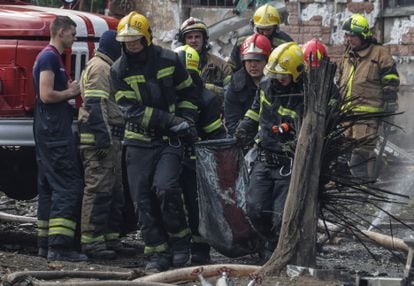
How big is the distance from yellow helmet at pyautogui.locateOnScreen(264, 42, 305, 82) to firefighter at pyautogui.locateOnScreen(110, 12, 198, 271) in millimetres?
751

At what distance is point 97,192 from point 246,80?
1568mm

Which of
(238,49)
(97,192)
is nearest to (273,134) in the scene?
(97,192)

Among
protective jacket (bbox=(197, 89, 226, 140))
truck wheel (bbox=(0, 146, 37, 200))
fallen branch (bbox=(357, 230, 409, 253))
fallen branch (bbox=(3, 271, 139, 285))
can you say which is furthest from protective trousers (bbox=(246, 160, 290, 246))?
truck wheel (bbox=(0, 146, 37, 200))

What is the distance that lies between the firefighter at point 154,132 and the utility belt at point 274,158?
56 centimetres

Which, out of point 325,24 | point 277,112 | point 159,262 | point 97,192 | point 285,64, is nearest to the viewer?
point 285,64

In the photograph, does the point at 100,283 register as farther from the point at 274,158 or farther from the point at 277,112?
the point at 277,112

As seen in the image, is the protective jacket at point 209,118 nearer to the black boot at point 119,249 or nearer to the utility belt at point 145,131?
the utility belt at point 145,131

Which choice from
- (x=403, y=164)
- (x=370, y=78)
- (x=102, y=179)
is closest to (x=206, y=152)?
(x=102, y=179)

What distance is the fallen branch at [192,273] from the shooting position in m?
7.68

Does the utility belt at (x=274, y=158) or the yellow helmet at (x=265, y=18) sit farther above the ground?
the yellow helmet at (x=265, y=18)

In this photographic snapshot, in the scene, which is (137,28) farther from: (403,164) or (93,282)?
(403,164)

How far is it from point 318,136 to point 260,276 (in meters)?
1.00

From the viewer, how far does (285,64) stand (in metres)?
8.47

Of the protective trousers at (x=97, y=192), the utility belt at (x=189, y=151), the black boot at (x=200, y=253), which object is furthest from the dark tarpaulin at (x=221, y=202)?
the protective trousers at (x=97, y=192)
